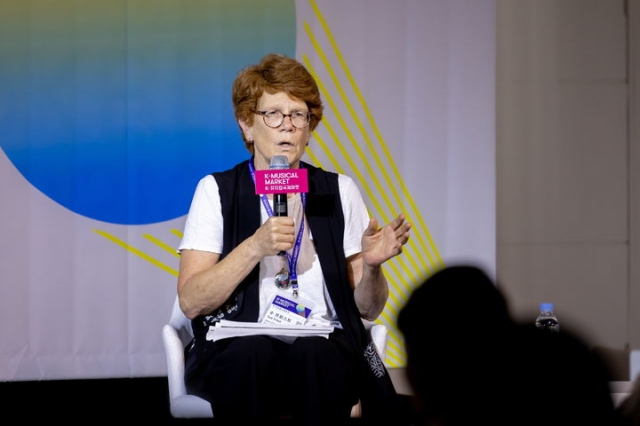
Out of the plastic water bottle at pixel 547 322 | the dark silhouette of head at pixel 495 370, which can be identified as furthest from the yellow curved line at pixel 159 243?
the dark silhouette of head at pixel 495 370

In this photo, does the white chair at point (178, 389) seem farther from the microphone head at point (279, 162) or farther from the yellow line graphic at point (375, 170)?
the yellow line graphic at point (375, 170)

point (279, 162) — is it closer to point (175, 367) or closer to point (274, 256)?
point (274, 256)

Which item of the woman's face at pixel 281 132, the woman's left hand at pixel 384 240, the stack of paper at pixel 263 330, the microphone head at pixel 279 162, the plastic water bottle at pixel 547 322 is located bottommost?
the stack of paper at pixel 263 330

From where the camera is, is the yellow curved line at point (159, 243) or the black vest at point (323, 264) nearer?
the black vest at point (323, 264)

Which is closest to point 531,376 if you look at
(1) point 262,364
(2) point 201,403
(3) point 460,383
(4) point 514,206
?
(3) point 460,383

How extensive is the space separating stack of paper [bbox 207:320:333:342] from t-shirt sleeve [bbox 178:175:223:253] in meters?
0.26

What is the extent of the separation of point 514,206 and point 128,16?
8.20 ft

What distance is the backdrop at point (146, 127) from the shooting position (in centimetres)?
438

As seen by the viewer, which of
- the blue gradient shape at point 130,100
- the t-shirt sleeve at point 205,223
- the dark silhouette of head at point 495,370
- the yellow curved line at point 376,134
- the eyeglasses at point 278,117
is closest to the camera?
the dark silhouette of head at point 495,370

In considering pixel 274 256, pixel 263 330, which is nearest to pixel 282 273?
pixel 274 256

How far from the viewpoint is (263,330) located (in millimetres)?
2484

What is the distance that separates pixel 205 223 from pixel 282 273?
291 mm

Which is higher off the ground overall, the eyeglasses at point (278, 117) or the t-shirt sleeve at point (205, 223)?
the eyeglasses at point (278, 117)

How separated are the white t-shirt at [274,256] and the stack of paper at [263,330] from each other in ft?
0.35
